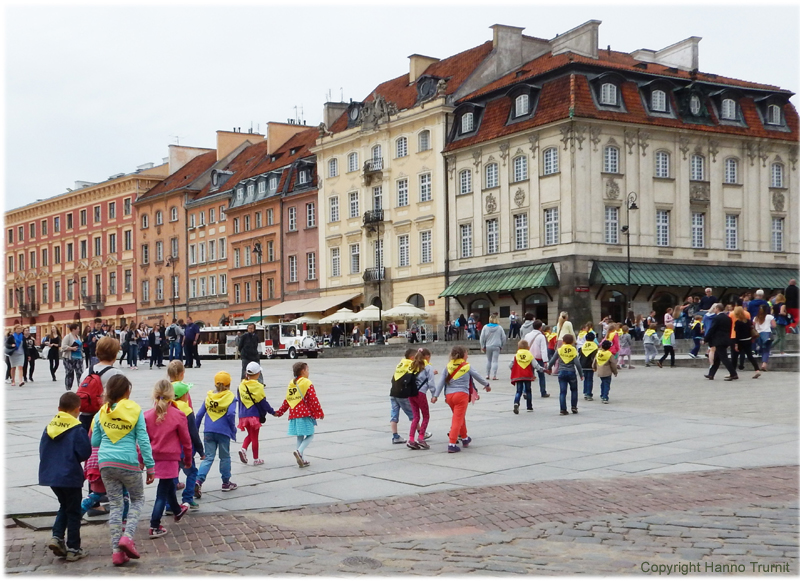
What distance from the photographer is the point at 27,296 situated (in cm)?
10056

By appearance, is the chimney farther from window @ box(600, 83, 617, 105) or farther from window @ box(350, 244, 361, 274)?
window @ box(600, 83, 617, 105)

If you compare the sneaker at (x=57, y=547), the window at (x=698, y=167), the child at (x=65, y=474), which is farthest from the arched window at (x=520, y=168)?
the sneaker at (x=57, y=547)

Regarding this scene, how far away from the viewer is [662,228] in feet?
162

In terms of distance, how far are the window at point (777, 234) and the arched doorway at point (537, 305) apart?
40.4 ft

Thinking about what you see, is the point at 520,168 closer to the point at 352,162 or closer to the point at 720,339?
the point at 352,162

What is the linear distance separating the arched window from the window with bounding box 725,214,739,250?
397 inches

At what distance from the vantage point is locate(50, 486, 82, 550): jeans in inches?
331

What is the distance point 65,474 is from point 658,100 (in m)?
45.1

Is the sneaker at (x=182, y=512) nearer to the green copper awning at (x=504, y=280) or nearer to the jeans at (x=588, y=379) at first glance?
the jeans at (x=588, y=379)

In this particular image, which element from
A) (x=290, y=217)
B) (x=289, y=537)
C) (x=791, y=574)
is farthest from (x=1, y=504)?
(x=290, y=217)

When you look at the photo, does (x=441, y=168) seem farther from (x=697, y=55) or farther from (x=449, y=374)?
(x=449, y=374)

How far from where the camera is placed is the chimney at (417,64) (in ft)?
204

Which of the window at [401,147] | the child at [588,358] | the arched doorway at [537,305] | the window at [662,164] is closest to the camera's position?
the child at [588,358]

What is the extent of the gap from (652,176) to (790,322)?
861 inches
